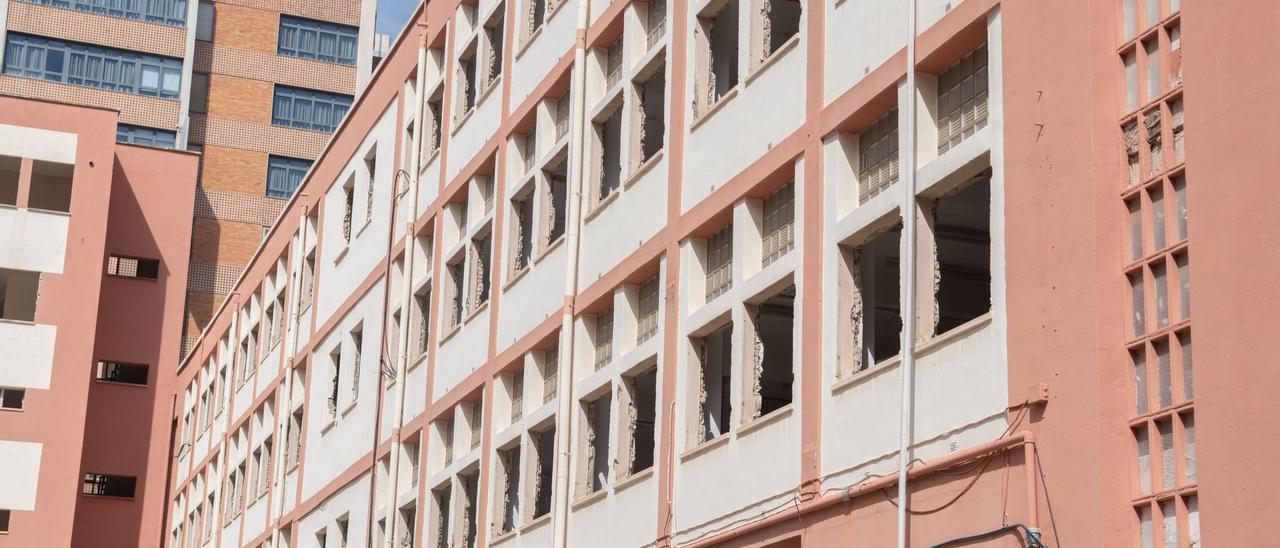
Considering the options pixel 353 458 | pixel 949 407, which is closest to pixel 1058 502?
pixel 949 407

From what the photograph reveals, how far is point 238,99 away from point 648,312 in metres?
58.1

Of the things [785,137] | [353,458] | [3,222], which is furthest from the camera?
[3,222]

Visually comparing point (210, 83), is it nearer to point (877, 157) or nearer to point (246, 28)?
point (246, 28)

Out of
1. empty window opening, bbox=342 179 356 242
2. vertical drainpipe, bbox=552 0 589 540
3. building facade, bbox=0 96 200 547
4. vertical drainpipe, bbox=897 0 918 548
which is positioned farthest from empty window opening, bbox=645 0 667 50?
building facade, bbox=0 96 200 547

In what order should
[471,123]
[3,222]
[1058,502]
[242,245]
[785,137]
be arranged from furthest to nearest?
[242,245] < [3,222] < [471,123] < [785,137] < [1058,502]

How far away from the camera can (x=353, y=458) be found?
37.0 meters

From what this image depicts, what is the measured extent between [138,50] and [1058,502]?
70.0 metres

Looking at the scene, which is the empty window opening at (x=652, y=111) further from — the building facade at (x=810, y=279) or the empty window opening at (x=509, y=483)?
the empty window opening at (x=509, y=483)

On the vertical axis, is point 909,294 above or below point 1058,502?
above

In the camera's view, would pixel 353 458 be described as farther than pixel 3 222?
No

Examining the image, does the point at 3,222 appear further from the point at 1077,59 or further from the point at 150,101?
the point at 1077,59

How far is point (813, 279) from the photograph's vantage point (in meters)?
18.8

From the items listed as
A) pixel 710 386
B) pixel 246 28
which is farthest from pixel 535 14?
pixel 246 28

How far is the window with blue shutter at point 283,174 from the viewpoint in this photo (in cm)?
7738
